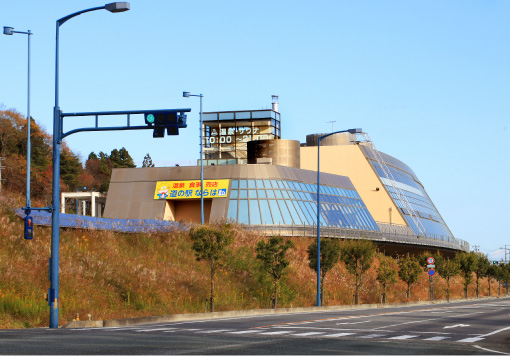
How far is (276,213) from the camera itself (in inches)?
2522

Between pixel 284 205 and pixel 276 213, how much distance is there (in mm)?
1727

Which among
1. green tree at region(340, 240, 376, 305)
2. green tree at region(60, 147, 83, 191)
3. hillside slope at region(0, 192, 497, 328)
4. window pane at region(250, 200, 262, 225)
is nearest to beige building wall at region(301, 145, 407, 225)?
window pane at region(250, 200, 262, 225)

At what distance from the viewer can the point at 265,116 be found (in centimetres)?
9488

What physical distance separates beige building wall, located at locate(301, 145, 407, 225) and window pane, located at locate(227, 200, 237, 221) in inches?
888

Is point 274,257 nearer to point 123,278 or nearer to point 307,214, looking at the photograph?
point 123,278

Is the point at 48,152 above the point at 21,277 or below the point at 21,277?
above

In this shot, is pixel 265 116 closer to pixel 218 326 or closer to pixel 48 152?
pixel 48 152

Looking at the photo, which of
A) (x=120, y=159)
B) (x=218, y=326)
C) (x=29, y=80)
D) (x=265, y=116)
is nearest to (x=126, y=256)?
(x=29, y=80)

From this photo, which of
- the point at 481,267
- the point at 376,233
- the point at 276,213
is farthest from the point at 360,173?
the point at 276,213

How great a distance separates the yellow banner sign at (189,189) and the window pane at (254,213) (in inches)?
104

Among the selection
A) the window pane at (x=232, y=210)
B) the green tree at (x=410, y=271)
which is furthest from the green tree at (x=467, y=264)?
the window pane at (x=232, y=210)

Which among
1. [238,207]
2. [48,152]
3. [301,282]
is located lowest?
[301,282]

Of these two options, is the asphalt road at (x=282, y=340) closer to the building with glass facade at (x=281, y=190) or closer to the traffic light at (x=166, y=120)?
the traffic light at (x=166, y=120)

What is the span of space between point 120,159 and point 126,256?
309ft
